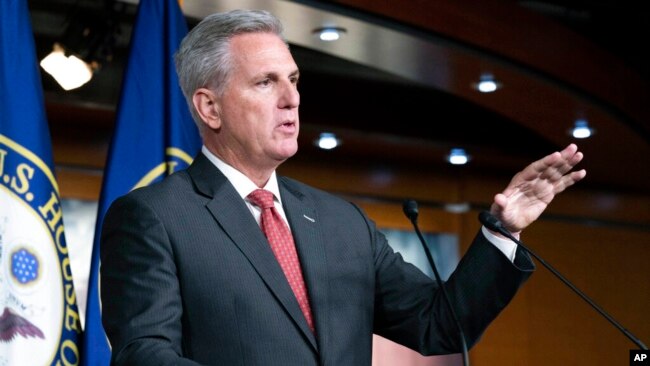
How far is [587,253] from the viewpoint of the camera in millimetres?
8367

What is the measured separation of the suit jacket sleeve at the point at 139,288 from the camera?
6.73 feet

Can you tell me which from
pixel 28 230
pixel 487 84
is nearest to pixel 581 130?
pixel 487 84

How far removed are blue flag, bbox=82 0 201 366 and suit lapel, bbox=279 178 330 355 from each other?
4.52 feet

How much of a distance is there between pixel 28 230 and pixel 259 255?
1433 mm

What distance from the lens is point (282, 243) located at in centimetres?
230

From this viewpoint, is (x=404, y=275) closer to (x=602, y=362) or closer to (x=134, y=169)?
(x=134, y=169)

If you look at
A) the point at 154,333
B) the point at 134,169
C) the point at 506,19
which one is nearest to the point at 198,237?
the point at 154,333

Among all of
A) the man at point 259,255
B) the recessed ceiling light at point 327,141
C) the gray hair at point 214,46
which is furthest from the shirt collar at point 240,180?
the recessed ceiling light at point 327,141

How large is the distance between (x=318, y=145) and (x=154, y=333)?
212 inches

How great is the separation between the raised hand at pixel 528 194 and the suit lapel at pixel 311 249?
0.37 metres

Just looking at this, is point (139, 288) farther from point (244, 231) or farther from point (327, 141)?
point (327, 141)

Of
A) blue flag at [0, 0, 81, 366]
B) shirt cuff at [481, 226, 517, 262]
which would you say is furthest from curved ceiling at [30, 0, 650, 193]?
shirt cuff at [481, 226, 517, 262]

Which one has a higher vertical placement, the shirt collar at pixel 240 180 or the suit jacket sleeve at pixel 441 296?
the shirt collar at pixel 240 180

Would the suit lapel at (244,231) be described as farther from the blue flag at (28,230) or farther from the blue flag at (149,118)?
the blue flag at (149,118)
